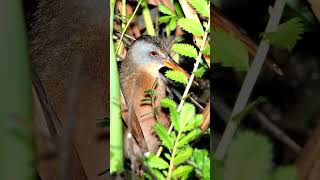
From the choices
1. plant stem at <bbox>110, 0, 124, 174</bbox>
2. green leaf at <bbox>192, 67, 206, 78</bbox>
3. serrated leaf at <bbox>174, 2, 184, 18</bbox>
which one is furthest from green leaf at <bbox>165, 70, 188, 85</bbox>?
plant stem at <bbox>110, 0, 124, 174</bbox>

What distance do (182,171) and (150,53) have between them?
0.69m

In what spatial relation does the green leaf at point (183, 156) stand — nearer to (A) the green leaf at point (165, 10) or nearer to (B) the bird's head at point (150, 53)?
(A) the green leaf at point (165, 10)

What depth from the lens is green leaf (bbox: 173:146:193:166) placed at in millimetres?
603

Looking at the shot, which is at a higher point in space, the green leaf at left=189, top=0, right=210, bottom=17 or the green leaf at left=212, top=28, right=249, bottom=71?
the green leaf at left=212, top=28, right=249, bottom=71

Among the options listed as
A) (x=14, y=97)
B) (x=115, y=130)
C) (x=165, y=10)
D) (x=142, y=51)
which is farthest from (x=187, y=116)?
(x=142, y=51)

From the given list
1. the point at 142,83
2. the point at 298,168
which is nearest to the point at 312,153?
the point at 298,168

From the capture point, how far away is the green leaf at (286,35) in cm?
47

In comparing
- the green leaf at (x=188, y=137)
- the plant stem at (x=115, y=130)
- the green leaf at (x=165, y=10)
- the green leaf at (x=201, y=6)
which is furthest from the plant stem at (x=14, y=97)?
the green leaf at (x=165, y=10)

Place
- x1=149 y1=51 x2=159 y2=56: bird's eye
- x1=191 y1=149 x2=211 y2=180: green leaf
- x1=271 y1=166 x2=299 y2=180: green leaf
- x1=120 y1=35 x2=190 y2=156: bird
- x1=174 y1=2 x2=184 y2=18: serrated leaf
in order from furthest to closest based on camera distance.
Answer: x1=149 y1=51 x2=159 y2=56: bird's eye → x1=120 y1=35 x2=190 y2=156: bird → x1=174 y1=2 x2=184 y2=18: serrated leaf → x1=191 y1=149 x2=211 y2=180: green leaf → x1=271 y1=166 x2=299 y2=180: green leaf

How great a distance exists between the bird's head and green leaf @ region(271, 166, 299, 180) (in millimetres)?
714

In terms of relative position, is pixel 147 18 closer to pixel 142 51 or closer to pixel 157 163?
pixel 142 51

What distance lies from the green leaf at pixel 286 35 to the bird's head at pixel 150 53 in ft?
2.31

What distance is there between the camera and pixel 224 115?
0.54 m

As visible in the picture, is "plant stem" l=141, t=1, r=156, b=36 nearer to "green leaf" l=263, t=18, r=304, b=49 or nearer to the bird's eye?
the bird's eye
